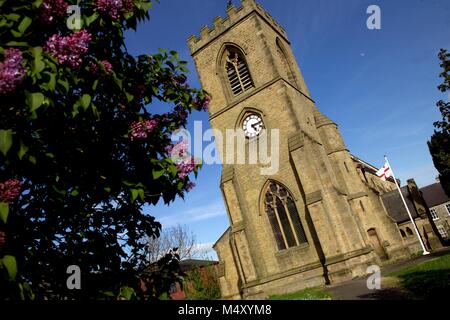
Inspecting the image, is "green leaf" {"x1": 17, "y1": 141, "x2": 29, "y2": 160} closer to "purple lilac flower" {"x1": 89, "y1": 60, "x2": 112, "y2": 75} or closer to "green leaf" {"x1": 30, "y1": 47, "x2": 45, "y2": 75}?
"green leaf" {"x1": 30, "y1": 47, "x2": 45, "y2": 75}

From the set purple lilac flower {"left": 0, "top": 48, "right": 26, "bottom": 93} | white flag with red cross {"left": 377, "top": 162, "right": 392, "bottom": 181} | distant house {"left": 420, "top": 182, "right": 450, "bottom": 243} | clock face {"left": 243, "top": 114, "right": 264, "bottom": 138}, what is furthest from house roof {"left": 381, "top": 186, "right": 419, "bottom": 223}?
purple lilac flower {"left": 0, "top": 48, "right": 26, "bottom": 93}

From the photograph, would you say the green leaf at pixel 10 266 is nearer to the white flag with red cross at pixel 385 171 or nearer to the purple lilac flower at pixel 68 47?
the purple lilac flower at pixel 68 47

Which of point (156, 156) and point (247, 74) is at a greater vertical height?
point (247, 74)

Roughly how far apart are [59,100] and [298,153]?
1865 cm

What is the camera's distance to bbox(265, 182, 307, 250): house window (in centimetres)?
2081

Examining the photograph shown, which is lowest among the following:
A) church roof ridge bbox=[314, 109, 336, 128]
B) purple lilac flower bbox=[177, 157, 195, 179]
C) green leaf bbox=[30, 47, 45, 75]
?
purple lilac flower bbox=[177, 157, 195, 179]

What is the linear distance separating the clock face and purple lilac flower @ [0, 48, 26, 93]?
836 inches

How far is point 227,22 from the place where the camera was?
2562 centimetres

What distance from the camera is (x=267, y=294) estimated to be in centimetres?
2064

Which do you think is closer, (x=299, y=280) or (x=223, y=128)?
(x=299, y=280)
